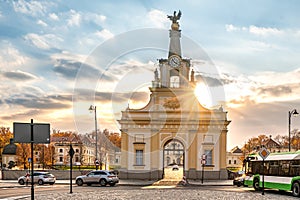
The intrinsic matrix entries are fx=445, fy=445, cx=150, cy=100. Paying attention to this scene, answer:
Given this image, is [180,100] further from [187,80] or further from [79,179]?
[79,179]

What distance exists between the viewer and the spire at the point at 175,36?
54900 mm

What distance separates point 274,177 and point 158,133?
65.8 feet

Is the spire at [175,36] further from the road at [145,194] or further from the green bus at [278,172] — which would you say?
the road at [145,194]

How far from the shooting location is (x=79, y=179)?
133ft

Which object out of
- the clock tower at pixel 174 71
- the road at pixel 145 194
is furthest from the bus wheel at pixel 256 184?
the clock tower at pixel 174 71

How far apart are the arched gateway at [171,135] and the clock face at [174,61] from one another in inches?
132

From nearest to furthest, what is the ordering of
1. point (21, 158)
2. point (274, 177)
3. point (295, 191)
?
point (295, 191)
point (274, 177)
point (21, 158)

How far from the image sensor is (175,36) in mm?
55938

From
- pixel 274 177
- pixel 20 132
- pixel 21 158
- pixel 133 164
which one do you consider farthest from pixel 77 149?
pixel 20 132

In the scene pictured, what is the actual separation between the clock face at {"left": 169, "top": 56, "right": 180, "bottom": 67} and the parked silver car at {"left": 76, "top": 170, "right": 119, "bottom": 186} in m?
17.2

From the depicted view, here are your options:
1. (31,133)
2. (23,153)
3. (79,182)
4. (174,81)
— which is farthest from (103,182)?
(23,153)

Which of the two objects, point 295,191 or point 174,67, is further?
point 174,67

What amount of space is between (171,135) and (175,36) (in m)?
13.4

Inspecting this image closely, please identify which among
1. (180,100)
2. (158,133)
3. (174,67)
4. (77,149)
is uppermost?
(174,67)
